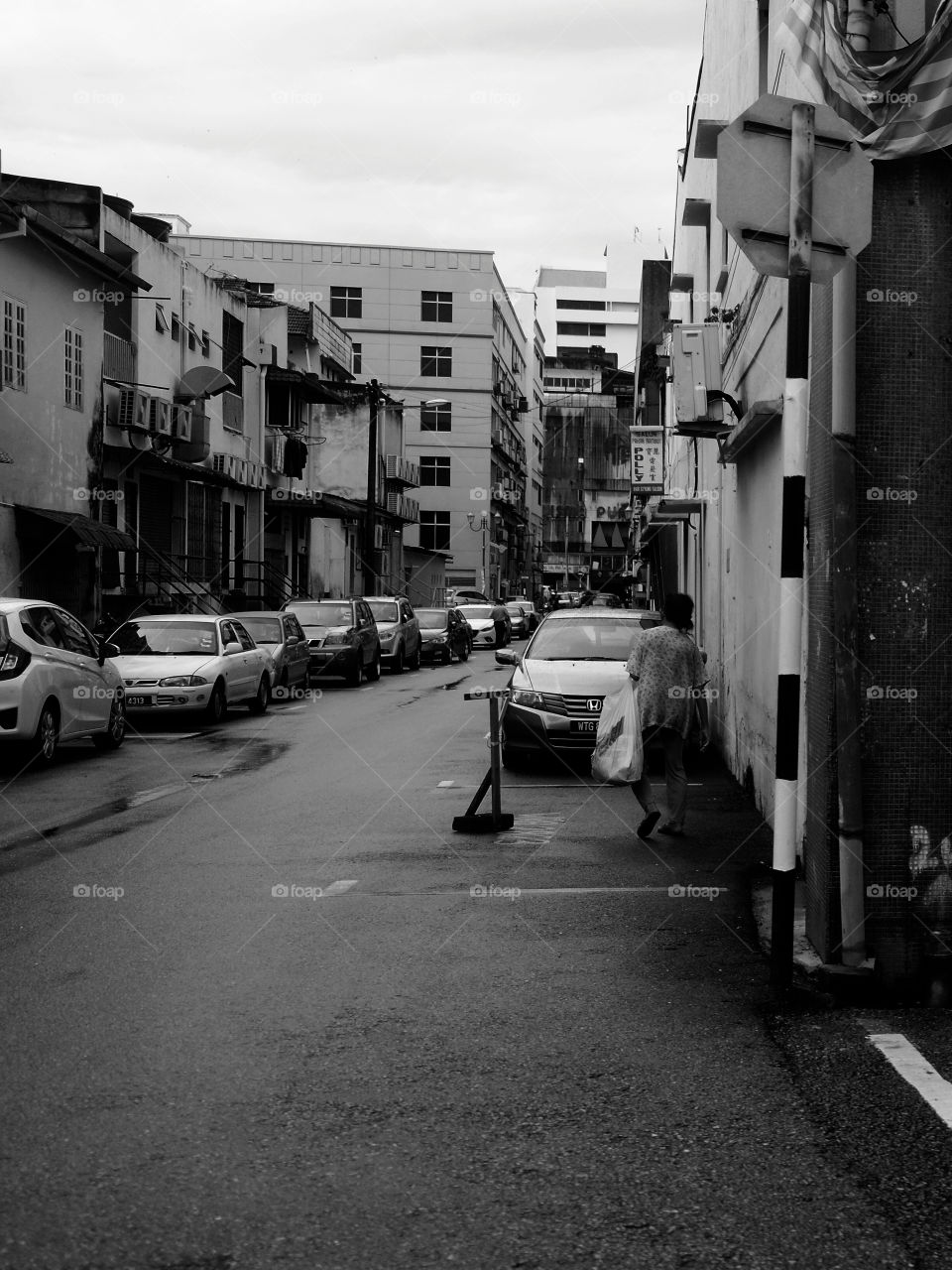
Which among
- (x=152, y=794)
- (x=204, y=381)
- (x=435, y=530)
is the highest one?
(x=204, y=381)

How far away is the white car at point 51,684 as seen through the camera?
1337 cm

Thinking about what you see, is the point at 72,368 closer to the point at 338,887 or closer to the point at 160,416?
the point at 160,416

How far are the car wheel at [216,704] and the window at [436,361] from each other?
2567 inches

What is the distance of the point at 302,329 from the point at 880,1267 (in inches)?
1870

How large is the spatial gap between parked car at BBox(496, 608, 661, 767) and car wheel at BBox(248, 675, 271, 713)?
702 centimetres

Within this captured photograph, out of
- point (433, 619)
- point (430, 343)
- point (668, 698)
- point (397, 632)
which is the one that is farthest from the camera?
point (430, 343)

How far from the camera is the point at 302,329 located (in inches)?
1922

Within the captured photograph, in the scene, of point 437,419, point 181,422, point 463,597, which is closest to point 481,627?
point 463,597

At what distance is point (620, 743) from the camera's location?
9.65 meters

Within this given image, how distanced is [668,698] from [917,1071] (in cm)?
521

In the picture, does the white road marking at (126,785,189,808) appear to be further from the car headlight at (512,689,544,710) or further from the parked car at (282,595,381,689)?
the parked car at (282,595,381,689)

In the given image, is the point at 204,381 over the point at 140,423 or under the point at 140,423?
over

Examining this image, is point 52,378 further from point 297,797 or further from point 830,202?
point 830,202

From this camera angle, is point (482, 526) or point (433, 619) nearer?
point (433, 619)
